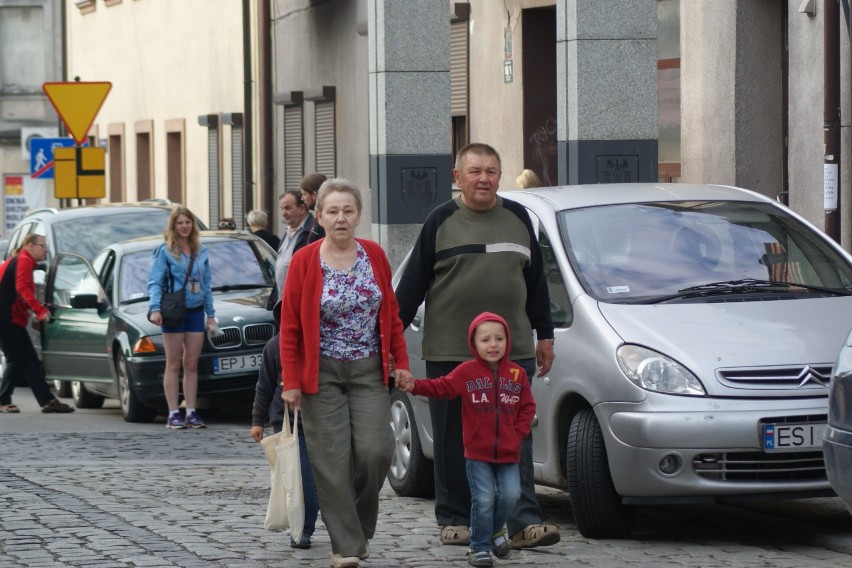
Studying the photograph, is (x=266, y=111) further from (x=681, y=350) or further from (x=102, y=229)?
(x=681, y=350)

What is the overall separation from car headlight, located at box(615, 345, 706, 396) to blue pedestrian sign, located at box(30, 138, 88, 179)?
21.3 meters

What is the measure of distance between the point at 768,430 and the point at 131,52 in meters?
32.3

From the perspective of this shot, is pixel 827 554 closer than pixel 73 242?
Yes

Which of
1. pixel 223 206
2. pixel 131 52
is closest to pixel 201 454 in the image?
pixel 223 206

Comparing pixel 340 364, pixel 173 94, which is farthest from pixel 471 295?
pixel 173 94

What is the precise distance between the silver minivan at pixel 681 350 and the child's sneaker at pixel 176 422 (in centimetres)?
612

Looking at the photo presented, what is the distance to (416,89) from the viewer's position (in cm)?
1550

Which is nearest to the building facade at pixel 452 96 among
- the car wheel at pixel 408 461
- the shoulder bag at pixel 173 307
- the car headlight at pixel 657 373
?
the shoulder bag at pixel 173 307

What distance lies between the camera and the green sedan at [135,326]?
15391 mm

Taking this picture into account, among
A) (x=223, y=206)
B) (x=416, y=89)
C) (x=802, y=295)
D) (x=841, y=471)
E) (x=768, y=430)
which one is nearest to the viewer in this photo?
(x=841, y=471)

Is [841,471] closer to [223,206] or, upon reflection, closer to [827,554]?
[827,554]

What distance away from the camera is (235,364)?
605 inches

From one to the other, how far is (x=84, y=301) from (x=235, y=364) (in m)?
1.61

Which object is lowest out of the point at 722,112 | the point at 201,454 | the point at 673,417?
the point at 201,454
